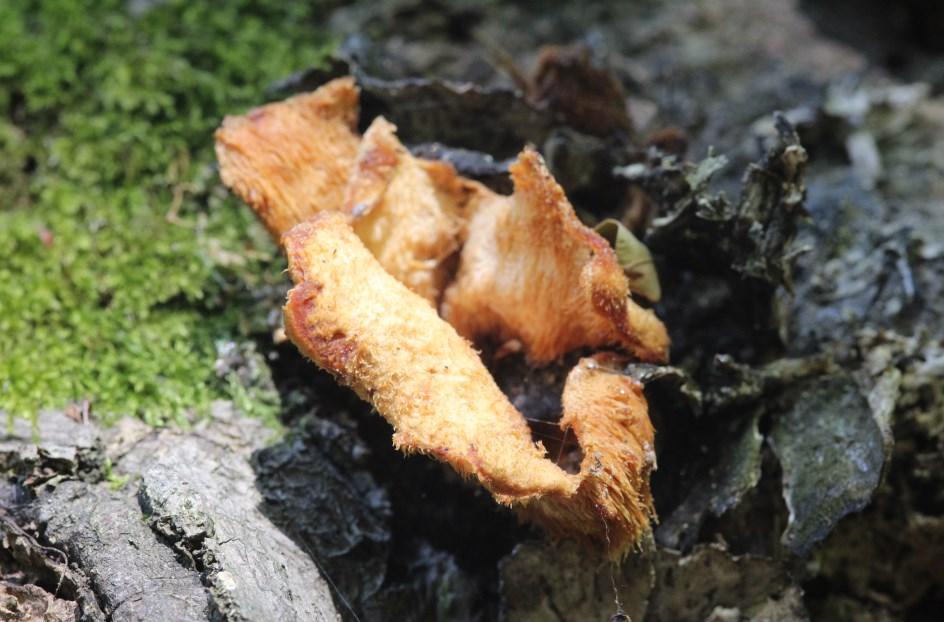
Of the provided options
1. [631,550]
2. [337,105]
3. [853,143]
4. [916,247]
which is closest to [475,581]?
[631,550]

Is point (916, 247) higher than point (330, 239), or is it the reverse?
point (330, 239)

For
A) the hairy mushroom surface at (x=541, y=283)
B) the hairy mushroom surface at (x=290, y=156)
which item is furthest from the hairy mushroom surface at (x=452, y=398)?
the hairy mushroom surface at (x=290, y=156)

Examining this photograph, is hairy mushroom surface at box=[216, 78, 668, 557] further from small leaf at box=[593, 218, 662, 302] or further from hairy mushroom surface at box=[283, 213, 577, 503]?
small leaf at box=[593, 218, 662, 302]

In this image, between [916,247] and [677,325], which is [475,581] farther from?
[916,247]

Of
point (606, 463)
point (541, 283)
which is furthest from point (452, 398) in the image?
point (541, 283)

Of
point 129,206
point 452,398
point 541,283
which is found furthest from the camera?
point 129,206

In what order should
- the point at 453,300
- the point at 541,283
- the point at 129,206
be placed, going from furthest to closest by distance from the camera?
the point at 129,206, the point at 453,300, the point at 541,283

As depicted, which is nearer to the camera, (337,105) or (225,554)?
(225,554)

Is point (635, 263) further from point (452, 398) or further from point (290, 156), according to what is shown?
point (290, 156)
